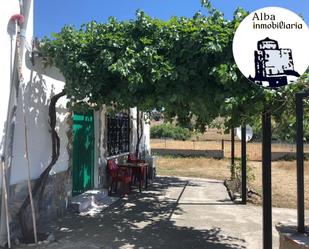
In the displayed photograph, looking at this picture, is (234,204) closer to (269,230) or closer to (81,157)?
(81,157)

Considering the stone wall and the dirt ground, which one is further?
the dirt ground

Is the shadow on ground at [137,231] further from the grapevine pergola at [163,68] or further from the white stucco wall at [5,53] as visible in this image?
the white stucco wall at [5,53]

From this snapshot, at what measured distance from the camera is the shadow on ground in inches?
276

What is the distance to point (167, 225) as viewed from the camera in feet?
27.2

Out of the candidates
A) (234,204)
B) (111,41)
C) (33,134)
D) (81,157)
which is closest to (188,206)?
(234,204)

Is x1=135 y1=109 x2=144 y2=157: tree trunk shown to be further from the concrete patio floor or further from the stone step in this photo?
the stone step

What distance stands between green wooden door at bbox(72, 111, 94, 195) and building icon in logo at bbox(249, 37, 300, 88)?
214 inches

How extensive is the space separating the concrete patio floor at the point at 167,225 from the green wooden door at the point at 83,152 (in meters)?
0.90

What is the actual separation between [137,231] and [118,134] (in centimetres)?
614

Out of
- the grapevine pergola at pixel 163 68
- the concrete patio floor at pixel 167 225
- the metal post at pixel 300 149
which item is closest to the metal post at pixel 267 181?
the grapevine pergola at pixel 163 68

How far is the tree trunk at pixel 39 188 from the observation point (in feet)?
22.2

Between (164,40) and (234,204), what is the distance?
18.9ft

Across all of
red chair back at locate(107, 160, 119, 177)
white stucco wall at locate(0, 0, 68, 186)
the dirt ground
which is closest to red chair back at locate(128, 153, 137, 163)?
red chair back at locate(107, 160, 119, 177)

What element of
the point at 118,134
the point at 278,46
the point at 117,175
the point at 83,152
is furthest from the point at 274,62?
the point at 118,134
